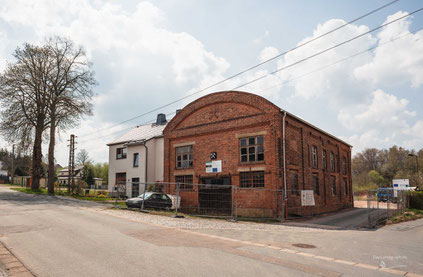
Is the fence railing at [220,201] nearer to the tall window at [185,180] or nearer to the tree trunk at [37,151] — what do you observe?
the tall window at [185,180]

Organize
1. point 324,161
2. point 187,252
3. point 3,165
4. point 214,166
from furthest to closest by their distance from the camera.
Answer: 1. point 3,165
2. point 324,161
3. point 214,166
4. point 187,252

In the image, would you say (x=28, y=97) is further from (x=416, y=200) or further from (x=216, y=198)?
(x=416, y=200)

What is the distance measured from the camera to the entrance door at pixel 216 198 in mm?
19891

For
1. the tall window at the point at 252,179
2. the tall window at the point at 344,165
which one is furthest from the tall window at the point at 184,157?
the tall window at the point at 344,165

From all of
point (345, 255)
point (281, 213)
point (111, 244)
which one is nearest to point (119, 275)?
point (111, 244)

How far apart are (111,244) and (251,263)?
3.98 meters

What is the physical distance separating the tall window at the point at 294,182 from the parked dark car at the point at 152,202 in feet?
27.2

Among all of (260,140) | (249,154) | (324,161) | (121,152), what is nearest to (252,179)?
(249,154)

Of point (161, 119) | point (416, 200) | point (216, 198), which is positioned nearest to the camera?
point (216, 198)

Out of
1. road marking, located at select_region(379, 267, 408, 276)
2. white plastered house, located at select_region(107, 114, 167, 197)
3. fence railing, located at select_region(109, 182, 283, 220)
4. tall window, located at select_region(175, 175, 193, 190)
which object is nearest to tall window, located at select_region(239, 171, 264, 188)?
fence railing, located at select_region(109, 182, 283, 220)

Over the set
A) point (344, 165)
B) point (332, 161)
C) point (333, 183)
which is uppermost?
point (332, 161)

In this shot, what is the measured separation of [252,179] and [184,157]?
22.7 feet

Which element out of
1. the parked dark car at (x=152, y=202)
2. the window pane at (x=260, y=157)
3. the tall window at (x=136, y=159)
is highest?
the tall window at (x=136, y=159)

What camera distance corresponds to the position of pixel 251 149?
20.0 metres
